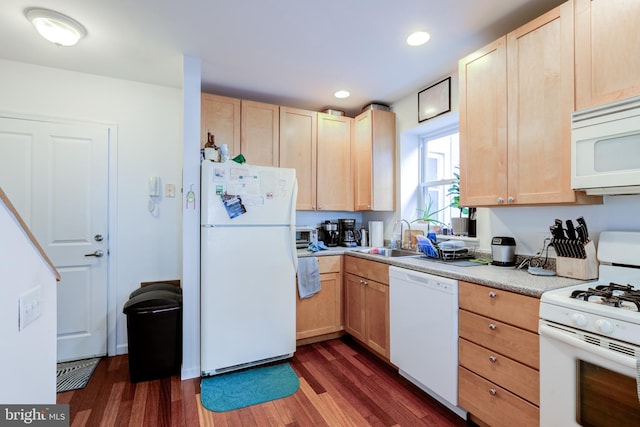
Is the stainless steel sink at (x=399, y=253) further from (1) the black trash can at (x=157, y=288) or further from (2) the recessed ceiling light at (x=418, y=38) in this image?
(1) the black trash can at (x=157, y=288)

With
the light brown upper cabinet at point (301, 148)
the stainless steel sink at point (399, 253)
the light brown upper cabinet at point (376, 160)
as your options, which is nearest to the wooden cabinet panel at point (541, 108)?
the stainless steel sink at point (399, 253)

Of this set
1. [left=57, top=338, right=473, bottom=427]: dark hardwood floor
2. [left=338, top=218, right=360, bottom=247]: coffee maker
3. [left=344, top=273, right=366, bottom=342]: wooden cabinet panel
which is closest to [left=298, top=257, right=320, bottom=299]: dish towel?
[left=344, top=273, right=366, bottom=342]: wooden cabinet panel

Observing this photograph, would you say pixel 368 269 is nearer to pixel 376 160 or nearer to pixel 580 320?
pixel 376 160

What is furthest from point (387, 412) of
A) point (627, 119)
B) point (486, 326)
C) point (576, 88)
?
point (576, 88)

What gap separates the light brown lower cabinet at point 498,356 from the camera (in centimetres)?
146

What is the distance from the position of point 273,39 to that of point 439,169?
6.72 ft

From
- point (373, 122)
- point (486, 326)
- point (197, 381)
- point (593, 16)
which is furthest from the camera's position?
point (373, 122)

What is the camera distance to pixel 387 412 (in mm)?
1930

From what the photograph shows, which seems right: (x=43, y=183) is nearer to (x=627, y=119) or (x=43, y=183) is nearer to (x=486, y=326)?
(x=486, y=326)

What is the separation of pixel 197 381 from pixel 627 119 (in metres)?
3.04

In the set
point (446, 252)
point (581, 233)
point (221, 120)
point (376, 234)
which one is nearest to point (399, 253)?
point (376, 234)

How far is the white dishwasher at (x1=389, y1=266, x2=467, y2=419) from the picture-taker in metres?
1.86

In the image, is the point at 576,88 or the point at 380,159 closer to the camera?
the point at 576,88

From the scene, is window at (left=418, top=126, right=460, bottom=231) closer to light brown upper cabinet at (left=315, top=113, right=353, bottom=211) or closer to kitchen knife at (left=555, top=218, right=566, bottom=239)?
light brown upper cabinet at (left=315, top=113, right=353, bottom=211)
